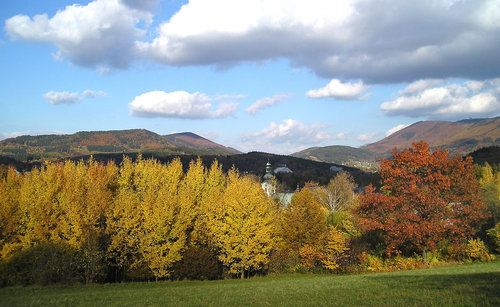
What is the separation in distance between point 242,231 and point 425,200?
15.3m

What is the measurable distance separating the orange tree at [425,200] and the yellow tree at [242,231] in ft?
29.2

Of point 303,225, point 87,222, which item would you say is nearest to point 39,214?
point 87,222

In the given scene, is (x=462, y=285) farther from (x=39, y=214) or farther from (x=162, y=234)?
(x=39, y=214)

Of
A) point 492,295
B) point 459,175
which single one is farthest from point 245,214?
point 492,295

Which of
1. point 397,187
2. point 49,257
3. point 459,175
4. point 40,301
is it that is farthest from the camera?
point 397,187

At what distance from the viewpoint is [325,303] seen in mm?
12156

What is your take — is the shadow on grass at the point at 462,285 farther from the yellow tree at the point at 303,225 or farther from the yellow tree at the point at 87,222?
the yellow tree at the point at 87,222

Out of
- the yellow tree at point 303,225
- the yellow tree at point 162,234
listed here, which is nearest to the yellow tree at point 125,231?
the yellow tree at point 162,234

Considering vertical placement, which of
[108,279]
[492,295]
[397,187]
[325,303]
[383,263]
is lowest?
[108,279]

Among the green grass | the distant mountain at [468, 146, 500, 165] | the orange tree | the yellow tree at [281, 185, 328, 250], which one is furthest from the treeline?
the distant mountain at [468, 146, 500, 165]

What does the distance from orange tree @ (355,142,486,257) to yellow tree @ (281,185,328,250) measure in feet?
22.1

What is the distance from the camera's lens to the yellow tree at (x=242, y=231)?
2988 cm

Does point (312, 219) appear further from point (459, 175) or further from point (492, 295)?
point (492, 295)

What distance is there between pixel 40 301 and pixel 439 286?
55.5 feet
